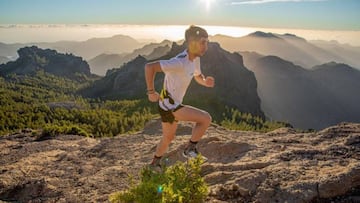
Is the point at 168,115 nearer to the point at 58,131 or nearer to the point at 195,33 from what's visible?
the point at 195,33

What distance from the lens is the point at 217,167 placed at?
9.79 m

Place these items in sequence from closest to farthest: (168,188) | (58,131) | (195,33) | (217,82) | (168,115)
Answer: (168,188), (195,33), (168,115), (58,131), (217,82)

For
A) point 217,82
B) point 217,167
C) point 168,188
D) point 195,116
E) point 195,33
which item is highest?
point 195,33

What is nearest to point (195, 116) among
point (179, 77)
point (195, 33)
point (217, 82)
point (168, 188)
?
point (179, 77)

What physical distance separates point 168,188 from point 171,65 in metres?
2.81

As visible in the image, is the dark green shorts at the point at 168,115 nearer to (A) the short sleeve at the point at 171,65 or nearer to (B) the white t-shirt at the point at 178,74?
(B) the white t-shirt at the point at 178,74

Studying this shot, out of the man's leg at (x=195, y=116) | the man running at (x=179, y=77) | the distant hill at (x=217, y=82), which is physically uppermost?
the man running at (x=179, y=77)

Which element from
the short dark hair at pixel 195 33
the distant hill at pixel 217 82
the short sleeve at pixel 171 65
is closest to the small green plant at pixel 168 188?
the short sleeve at pixel 171 65

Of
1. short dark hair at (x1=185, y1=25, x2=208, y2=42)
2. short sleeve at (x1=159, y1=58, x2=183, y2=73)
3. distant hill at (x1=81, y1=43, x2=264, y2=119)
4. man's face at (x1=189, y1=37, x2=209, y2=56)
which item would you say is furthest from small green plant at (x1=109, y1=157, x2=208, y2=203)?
distant hill at (x1=81, y1=43, x2=264, y2=119)

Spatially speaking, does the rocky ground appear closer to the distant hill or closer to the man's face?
the man's face

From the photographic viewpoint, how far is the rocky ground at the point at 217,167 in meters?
7.30

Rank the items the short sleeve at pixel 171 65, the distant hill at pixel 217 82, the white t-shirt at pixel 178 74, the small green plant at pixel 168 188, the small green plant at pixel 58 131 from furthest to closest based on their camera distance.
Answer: the distant hill at pixel 217 82 → the small green plant at pixel 58 131 → the white t-shirt at pixel 178 74 → the short sleeve at pixel 171 65 → the small green plant at pixel 168 188

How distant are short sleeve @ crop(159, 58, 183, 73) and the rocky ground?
9.33 feet

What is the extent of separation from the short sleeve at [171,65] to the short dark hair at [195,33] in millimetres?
586
